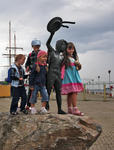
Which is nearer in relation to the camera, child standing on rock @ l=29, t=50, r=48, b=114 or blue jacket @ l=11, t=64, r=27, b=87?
child standing on rock @ l=29, t=50, r=48, b=114

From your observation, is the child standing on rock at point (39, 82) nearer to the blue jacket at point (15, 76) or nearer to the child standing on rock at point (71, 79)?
the blue jacket at point (15, 76)

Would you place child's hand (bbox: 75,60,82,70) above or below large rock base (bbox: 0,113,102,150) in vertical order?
above

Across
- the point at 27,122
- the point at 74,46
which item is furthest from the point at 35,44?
the point at 27,122

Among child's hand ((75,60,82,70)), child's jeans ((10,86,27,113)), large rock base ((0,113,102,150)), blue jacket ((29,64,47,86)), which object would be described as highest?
child's hand ((75,60,82,70))

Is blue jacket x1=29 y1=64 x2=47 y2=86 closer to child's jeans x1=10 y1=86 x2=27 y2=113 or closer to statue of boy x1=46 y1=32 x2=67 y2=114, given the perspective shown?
statue of boy x1=46 y1=32 x2=67 y2=114

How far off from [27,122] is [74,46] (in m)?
1.85

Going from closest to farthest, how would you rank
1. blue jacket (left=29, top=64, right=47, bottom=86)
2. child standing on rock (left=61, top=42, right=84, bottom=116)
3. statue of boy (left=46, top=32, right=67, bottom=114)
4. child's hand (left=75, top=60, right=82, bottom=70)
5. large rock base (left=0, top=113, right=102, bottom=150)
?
large rock base (left=0, top=113, right=102, bottom=150)
blue jacket (left=29, top=64, right=47, bottom=86)
statue of boy (left=46, top=32, right=67, bottom=114)
child standing on rock (left=61, top=42, right=84, bottom=116)
child's hand (left=75, top=60, right=82, bottom=70)

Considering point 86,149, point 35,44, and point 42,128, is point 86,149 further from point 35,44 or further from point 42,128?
point 35,44

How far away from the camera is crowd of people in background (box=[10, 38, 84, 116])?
168 inches

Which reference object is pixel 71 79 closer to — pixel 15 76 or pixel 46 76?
pixel 46 76

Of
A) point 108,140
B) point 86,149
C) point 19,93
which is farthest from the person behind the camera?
point 108,140

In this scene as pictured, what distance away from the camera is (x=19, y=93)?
4469 millimetres

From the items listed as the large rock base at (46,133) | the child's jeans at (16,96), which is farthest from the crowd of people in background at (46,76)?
the large rock base at (46,133)

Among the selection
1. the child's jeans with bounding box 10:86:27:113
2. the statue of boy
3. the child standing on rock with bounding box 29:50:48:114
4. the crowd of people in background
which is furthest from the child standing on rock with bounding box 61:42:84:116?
the child's jeans with bounding box 10:86:27:113
